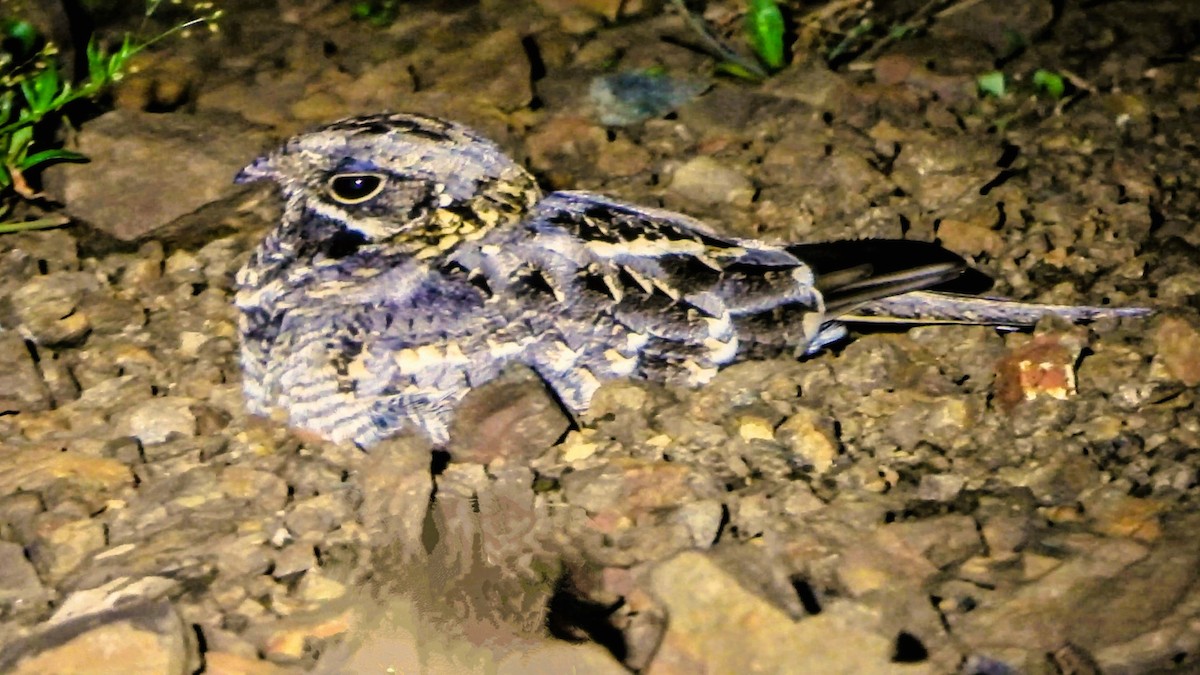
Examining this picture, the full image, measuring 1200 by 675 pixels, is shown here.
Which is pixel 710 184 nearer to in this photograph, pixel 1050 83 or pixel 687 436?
pixel 687 436

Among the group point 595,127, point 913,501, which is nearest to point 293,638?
point 913,501

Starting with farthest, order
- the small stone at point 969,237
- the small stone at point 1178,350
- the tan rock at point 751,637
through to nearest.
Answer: the small stone at point 969,237
the small stone at point 1178,350
the tan rock at point 751,637

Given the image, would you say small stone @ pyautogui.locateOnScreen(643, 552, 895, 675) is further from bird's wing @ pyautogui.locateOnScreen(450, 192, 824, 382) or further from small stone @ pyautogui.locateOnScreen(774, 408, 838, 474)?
bird's wing @ pyautogui.locateOnScreen(450, 192, 824, 382)

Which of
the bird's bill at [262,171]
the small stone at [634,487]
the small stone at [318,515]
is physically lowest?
the small stone at [318,515]

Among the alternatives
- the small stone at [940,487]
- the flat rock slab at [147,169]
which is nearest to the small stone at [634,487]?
the small stone at [940,487]

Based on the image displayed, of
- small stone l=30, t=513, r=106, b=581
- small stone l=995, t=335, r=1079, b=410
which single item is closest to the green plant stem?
small stone l=30, t=513, r=106, b=581

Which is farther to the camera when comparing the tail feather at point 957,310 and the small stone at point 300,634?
the tail feather at point 957,310

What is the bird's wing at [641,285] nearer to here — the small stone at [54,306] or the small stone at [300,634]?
the small stone at [300,634]
